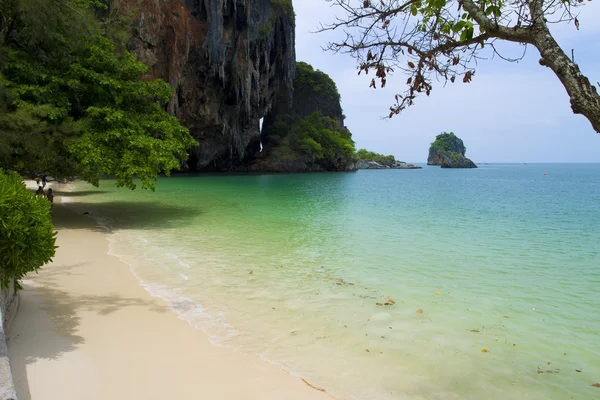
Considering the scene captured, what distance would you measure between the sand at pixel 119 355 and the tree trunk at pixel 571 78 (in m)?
2.64

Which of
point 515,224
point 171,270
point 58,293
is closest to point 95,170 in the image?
point 171,270

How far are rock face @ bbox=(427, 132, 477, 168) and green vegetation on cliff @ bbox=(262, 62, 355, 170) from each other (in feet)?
234

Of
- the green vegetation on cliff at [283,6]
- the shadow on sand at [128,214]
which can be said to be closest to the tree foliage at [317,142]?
the green vegetation on cliff at [283,6]

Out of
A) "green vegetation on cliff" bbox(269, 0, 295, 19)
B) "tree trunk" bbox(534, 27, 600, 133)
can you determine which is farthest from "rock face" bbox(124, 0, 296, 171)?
"tree trunk" bbox(534, 27, 600, 133)

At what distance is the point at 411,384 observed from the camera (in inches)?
143

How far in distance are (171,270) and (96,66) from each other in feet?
25.0

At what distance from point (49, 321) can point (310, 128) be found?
48.5m

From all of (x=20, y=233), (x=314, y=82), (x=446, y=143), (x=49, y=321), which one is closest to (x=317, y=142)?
(x=314, y=82)

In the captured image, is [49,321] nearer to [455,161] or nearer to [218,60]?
[218,60]

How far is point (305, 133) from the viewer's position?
5119cm

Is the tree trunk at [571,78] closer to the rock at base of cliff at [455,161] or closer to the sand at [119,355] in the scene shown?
the sand at [119,355]

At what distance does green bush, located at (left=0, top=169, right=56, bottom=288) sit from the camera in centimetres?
366

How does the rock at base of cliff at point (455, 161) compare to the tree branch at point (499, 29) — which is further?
the rock at base of cliff at point (455, 161)

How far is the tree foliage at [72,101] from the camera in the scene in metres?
9.38
